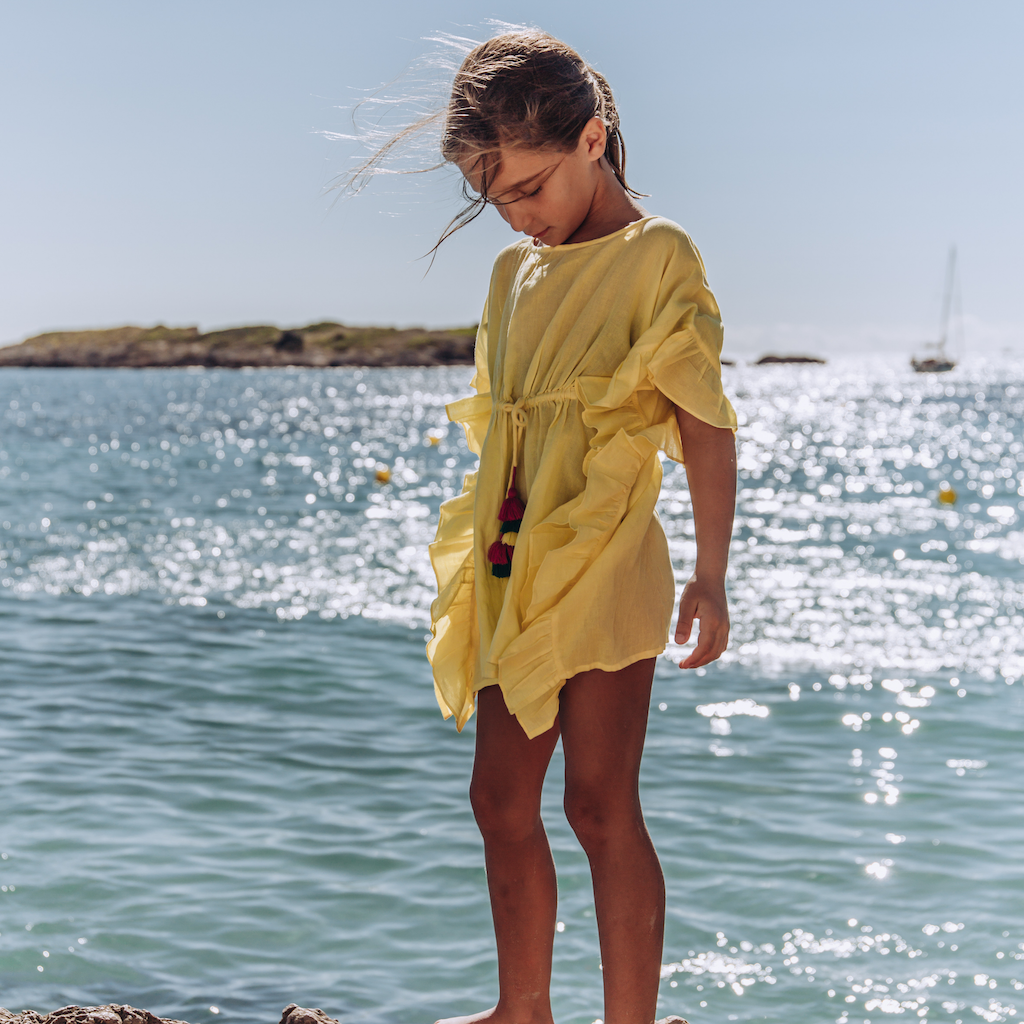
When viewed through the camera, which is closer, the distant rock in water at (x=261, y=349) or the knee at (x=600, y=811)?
the knee at (x=600, y=811)

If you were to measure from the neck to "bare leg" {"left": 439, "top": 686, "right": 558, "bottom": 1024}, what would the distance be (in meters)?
0.86

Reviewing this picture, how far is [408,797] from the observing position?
488 cm

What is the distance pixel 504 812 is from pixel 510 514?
54 cm

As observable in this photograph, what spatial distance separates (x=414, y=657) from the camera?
7535 millimetres

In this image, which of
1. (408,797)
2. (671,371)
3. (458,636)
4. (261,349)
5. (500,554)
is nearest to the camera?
(671,371)

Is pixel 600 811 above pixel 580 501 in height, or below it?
below

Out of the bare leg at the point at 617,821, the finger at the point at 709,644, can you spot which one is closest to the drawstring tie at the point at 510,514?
the bare leg at the point at 617,821

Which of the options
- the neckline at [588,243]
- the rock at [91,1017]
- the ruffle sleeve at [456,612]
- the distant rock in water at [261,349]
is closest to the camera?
the neckline at [588,243]

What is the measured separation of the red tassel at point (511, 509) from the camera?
204 cm

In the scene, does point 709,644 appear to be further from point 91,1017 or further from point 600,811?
point 91,1017

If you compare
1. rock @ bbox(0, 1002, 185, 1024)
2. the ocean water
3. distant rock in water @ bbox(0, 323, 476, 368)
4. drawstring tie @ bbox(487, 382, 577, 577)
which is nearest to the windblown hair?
drawstring tie @ bbox(487, 382, 577, 577)

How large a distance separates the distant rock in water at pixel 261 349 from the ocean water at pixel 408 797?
375 ft

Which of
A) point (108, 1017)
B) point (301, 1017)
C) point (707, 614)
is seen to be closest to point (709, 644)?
point (707, 614)

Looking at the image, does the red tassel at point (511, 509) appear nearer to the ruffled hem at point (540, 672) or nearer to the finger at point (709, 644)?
the ruffled hem at point (540, 672)
